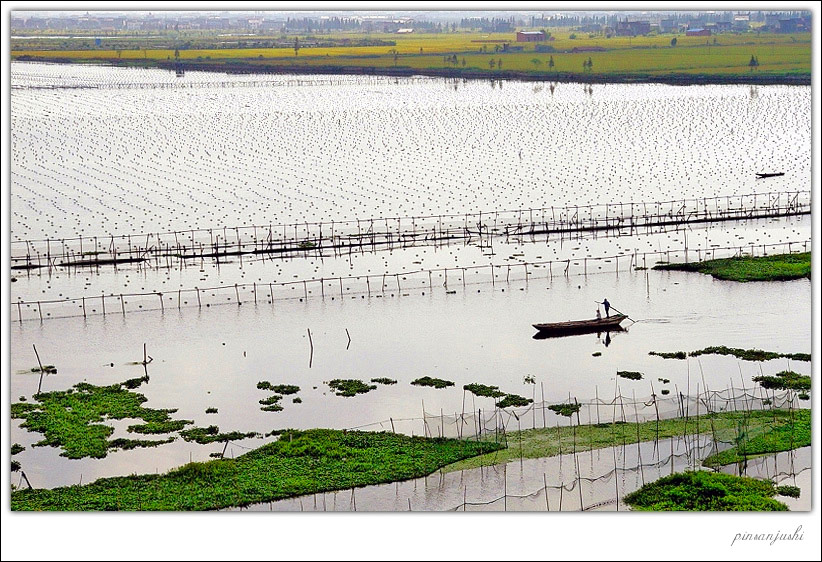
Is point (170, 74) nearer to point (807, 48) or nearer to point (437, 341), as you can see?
point (807, 48)

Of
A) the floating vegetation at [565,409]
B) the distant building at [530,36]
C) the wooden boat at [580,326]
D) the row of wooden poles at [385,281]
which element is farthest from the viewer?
the distant building at [530,36]

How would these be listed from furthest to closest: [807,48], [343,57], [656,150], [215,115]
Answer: [343,57]
[807,48]
[215,115]
[656,150]

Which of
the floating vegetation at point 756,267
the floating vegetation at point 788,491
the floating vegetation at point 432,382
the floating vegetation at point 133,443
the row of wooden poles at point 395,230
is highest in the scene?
the row of wooden poles at point 395,230

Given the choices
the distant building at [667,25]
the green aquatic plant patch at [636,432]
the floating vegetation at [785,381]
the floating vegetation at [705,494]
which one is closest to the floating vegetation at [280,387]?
the green aquatic plant patch at [636,432]

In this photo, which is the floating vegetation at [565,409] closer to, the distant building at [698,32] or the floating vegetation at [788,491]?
the floating vegetation at [788,491]

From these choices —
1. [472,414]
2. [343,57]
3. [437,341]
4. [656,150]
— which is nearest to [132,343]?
[437,341]

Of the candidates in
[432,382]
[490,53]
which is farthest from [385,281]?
[490,53]
